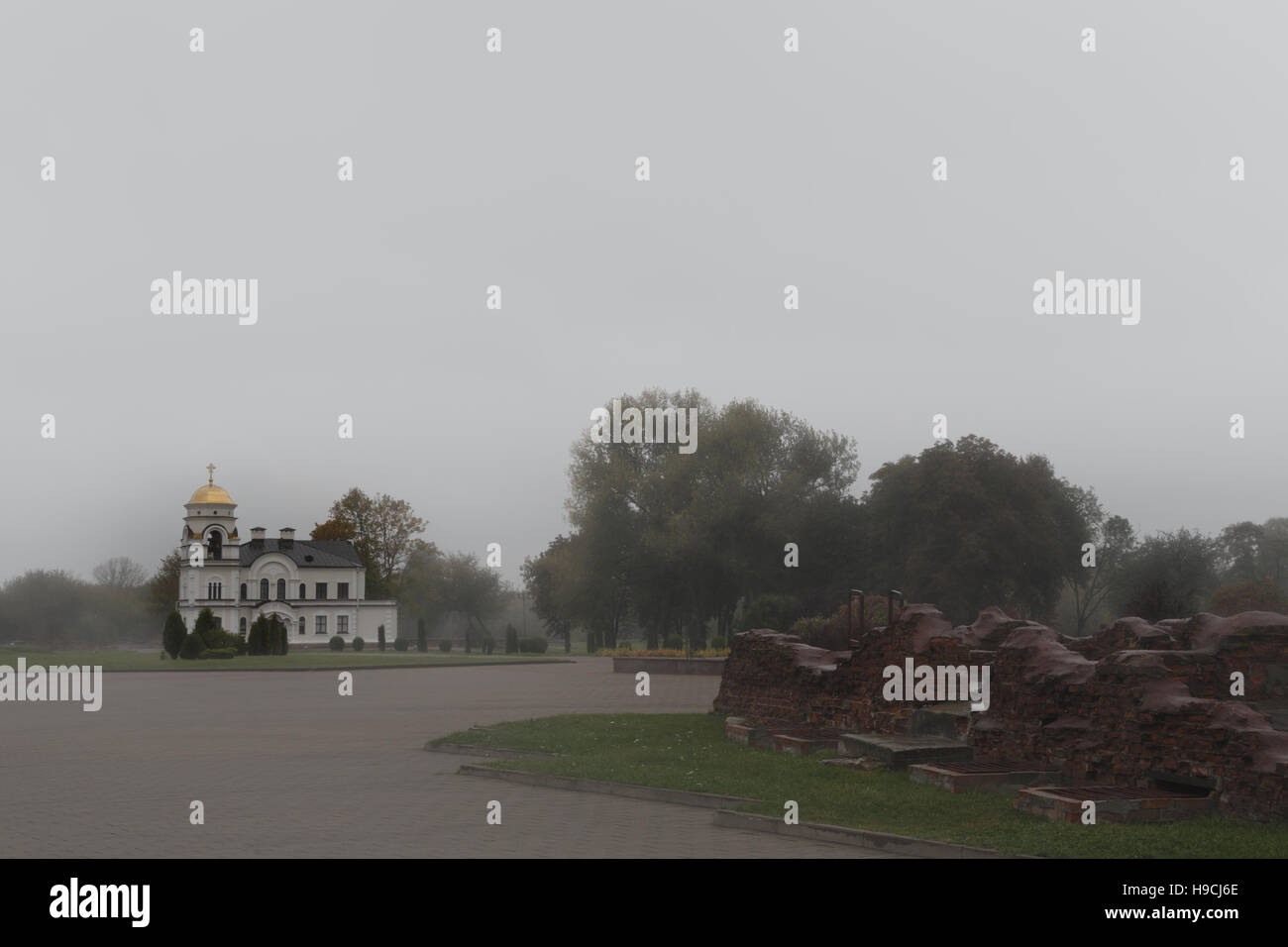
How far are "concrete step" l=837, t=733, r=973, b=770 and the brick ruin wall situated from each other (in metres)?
0.24

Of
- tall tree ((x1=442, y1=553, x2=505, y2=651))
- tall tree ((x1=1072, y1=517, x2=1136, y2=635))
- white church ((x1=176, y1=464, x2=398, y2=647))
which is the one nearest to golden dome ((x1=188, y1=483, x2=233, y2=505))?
white church ((x1=176, y1=464, x2=398, y2=647))

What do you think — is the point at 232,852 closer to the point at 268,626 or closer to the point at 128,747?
the point at 128,747

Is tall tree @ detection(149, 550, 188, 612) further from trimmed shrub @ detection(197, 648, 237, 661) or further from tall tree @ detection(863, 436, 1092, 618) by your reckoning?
tall tree @ detection(863, 436, 1092, 618)

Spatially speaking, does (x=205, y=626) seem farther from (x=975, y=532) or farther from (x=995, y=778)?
(x=995, y=778)

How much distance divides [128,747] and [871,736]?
10.7 m

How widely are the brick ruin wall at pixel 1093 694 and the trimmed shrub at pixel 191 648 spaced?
3831 cm

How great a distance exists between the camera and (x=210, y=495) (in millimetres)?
84938

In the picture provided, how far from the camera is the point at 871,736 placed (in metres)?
15.2

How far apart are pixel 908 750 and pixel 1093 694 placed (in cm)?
234

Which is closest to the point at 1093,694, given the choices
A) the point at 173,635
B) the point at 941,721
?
the point at 941,721

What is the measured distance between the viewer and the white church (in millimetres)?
82688

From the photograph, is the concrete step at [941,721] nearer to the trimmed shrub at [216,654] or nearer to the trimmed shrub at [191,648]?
the trimmed shrub at [216,654]
